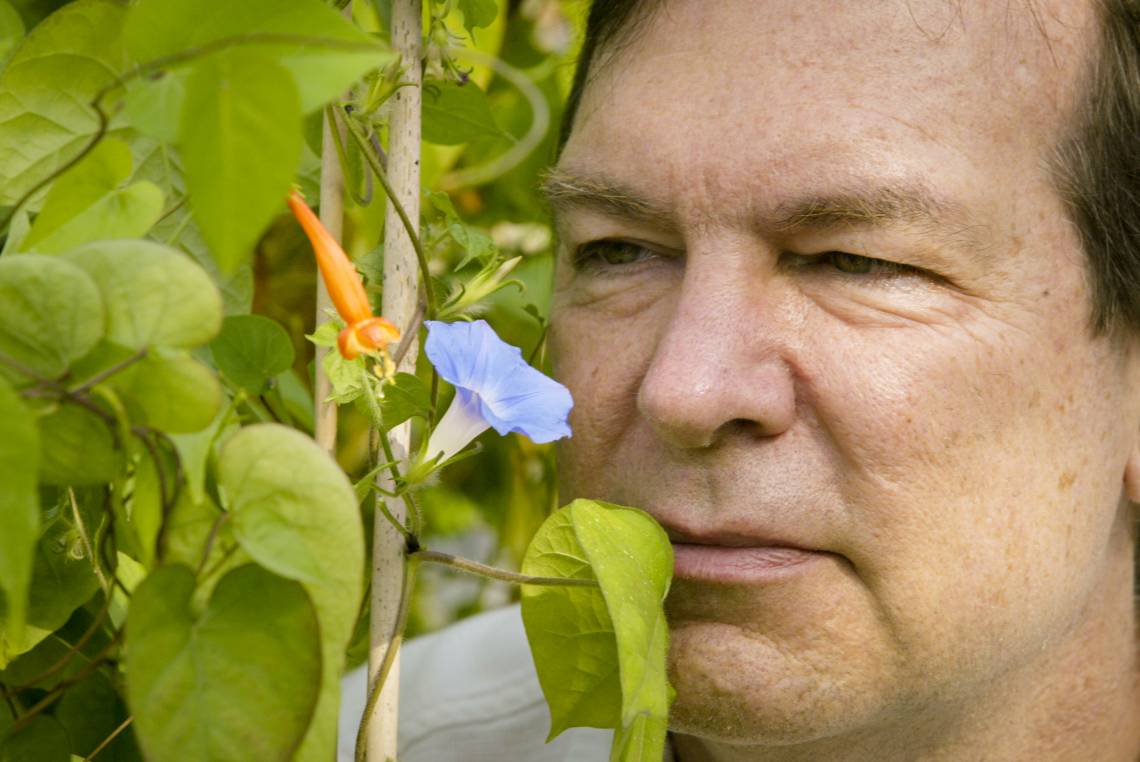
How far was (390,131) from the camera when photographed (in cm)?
102

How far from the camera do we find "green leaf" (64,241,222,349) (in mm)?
673

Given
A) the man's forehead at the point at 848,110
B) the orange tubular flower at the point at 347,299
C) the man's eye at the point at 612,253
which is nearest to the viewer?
the orange tubular flower at the point at 347,299

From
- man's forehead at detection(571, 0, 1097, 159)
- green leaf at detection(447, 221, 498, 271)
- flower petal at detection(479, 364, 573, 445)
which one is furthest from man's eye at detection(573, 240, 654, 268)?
flower petal at detection(479, 364, 573, 445)

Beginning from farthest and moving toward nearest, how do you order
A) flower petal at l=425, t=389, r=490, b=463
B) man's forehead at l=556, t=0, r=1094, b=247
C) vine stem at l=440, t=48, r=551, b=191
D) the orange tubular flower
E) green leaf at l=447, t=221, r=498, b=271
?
1. vine stem at l=440, t=48, r=551, b=191
2. man's forehead at l=556, t=0, r=1094, b=247
3. green leaf at l=447, t=221, r=498, b=271
4. flower petal at l=425, t=389, r=490, b=463
5. the orange tubular flower

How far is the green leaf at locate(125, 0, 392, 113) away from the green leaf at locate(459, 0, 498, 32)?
0.43 metres

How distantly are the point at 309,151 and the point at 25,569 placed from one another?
27.6 inches

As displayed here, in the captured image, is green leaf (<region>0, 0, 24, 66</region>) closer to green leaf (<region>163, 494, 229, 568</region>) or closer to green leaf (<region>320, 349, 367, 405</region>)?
green leaf (<region>320, 349, 367, 405</region>)

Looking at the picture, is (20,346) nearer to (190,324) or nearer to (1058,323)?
(190,324)

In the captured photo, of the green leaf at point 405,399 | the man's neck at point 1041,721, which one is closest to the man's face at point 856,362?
the man's neck at point 1041,721

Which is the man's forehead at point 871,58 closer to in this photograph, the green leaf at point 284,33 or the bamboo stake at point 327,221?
the bamboo stake at point 327,221

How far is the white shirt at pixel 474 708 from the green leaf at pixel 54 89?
116 centimetres

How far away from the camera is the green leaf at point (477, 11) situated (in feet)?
3.63

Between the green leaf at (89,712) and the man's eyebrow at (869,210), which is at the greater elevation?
the man's eyebrow at (869,210)

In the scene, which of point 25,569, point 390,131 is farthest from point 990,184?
point 25,569
